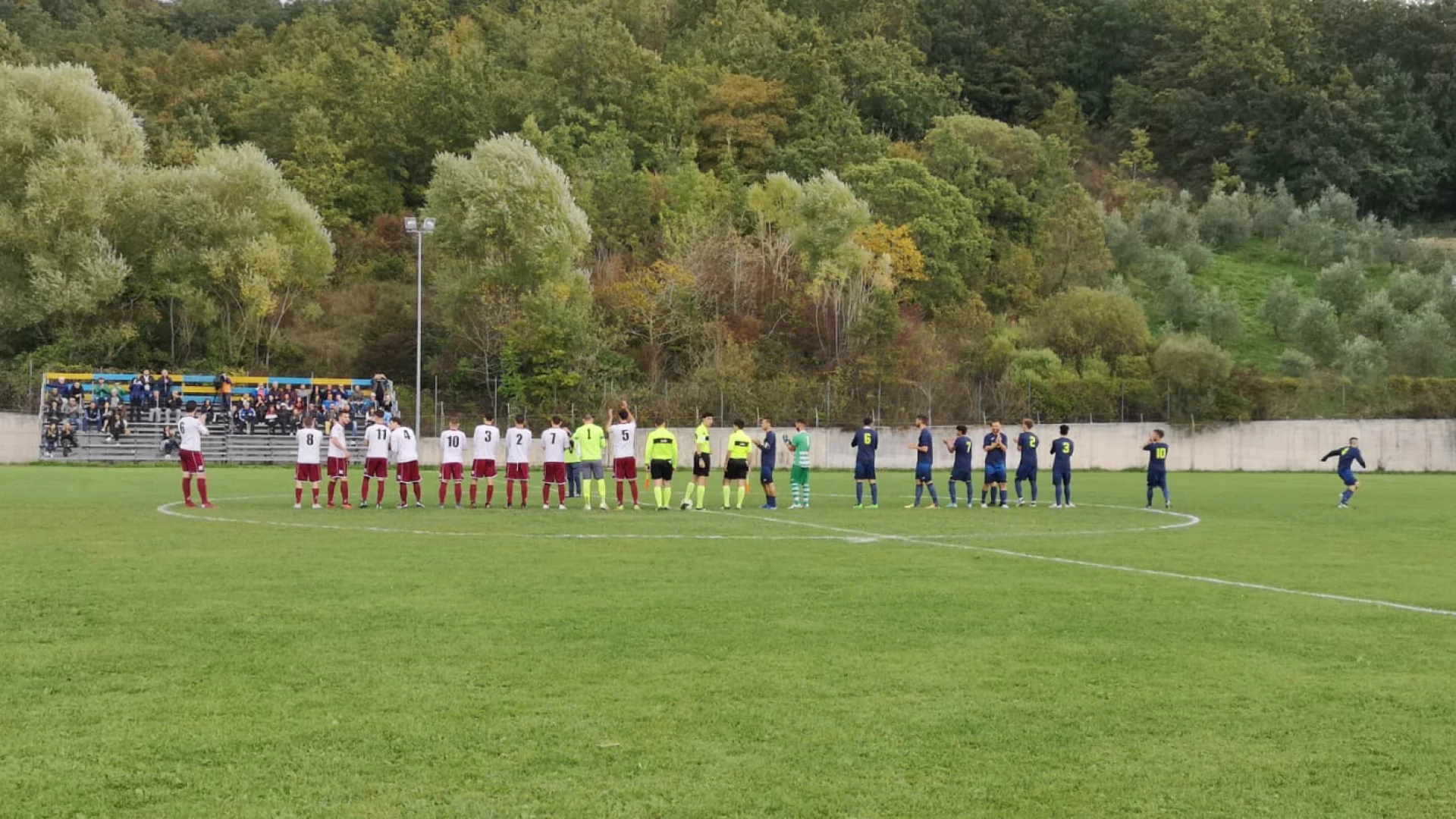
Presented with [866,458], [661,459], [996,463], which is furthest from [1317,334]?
[661,459]

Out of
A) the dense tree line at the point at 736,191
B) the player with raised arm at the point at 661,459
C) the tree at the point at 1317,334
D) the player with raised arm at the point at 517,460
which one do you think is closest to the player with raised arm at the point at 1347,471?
the player with raised arm at the point at 661,459

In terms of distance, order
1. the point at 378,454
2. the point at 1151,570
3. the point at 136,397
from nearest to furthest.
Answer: the point at 1151,570 < the point at 378,454 < the point at 136,397

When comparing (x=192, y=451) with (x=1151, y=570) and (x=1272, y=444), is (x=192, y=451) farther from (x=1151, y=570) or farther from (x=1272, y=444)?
(x=1272, y=444)

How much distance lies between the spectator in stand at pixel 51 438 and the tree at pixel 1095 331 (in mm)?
42822

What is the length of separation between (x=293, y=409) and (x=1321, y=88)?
82.5m

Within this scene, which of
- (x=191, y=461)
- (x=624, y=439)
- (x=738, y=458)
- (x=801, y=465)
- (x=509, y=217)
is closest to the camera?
(x=191, y=461)

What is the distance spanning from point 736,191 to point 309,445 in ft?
171

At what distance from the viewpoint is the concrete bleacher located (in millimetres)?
48469

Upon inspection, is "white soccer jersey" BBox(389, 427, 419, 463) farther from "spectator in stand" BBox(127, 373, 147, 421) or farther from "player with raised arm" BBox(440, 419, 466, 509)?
"spectator in stand" BBox(127, 373, 147, 421)

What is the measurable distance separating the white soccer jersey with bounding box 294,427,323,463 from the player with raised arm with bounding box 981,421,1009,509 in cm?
1360

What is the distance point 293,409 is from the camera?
165 feet

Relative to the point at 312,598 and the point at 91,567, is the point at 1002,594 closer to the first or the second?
the point at 312,598

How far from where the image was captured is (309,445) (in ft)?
84.9

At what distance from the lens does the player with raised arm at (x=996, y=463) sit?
28016mm
